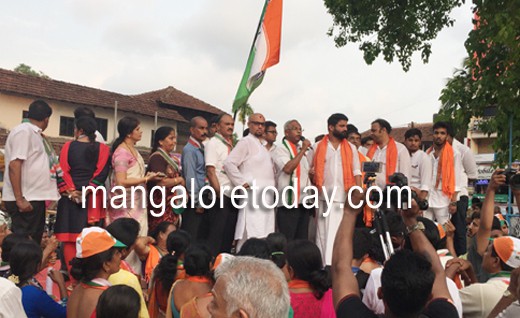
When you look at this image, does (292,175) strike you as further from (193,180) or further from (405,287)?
(405,287)

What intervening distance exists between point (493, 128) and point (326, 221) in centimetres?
433

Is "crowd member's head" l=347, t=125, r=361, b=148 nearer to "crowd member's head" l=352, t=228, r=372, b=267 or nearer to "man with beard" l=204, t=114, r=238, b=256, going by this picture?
"man with beard" l=204, t=114, r=238, b=256

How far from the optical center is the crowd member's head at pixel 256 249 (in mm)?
4508

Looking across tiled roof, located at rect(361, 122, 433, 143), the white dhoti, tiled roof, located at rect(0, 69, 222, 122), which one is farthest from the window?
the white dhoti

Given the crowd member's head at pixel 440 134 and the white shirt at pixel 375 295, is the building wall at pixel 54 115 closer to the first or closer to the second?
the crowd member's head at pixel 440 134

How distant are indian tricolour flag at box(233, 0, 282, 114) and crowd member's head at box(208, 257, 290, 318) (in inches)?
255

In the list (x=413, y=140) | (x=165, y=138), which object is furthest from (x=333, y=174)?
(x=165, y=138)

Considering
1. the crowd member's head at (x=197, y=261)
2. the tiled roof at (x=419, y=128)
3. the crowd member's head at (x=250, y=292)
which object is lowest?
the crowd member's head at (x=197, y=261)

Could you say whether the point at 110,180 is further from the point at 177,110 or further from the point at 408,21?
the point at 177,110

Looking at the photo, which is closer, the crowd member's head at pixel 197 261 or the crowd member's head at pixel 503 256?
the crowd member's head at pixel 503 256

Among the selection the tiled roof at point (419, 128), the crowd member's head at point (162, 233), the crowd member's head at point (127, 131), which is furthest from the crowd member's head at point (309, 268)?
the tiled roof at point (419, 128)

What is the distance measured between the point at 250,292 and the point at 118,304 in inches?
46.6

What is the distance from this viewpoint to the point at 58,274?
14.8 ft

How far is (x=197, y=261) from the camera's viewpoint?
→ 13.5ft
